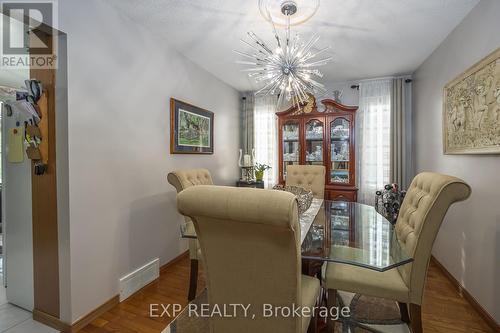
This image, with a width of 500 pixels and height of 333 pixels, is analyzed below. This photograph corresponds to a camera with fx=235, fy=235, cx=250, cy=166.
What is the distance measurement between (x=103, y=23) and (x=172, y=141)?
115 cm

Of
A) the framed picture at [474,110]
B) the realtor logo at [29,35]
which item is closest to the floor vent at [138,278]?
the realtor logo at [29,35]

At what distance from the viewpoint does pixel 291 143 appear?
3.74m

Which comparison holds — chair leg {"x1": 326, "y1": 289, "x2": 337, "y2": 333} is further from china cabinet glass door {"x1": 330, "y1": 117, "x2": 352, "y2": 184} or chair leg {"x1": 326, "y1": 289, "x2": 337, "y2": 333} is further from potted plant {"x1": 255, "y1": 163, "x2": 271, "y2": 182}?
potted plant {"x1": 255, "y1": 163, "x2": 271, "y2": 182}

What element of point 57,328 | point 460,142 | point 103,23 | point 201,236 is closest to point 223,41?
point 103,23

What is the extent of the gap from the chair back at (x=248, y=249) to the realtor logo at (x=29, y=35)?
A: 152cm

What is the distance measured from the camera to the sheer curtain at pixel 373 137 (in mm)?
3414

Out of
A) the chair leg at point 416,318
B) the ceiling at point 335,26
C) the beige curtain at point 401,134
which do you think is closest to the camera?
the chair leg at point 416,318

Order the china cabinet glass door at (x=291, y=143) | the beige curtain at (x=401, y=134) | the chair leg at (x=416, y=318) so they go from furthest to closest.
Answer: the china cabinet glass door at (x=291, y=143), the beige curtain at (x=401, y=134), the chair leg at (x=416, y=318)

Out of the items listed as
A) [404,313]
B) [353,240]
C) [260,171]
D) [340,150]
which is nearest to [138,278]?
[353,240]

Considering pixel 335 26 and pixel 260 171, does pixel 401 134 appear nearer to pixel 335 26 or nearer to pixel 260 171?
pixel 335 26

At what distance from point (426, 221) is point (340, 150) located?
7.76 feet

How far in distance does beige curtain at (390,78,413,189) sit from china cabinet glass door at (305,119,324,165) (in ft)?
3.20

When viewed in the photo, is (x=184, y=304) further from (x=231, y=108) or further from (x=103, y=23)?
(x=231, y=108)

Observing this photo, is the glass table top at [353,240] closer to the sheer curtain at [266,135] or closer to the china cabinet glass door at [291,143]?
the china cabinet glass door at [291,143]
